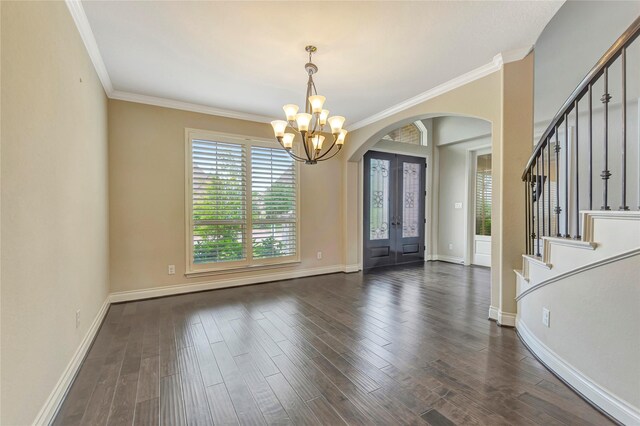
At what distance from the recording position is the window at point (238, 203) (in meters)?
4.17

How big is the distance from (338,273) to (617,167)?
435cm

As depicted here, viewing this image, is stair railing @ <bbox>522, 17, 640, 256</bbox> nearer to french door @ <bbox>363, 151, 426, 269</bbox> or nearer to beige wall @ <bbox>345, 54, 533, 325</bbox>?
beige wall @ <bbox>345, 54, 533, 325</bbox>

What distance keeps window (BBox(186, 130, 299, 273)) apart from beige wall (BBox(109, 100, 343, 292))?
0.16 m

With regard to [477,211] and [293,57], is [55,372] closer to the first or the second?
[293,57]

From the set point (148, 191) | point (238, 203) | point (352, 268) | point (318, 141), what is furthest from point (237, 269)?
point (318, 141)

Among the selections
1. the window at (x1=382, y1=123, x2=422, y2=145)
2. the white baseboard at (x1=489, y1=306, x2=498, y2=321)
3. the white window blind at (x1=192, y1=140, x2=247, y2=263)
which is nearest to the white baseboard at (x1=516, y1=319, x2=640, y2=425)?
the white baseboard at (x1=489, y1=306, x2=498, y2=321)

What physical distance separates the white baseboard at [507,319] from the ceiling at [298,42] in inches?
105

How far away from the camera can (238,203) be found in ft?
14.5

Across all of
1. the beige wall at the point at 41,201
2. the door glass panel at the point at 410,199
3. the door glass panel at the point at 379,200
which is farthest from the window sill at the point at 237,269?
the door glass panel at the point at 410,199

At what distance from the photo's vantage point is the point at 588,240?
6.07ft

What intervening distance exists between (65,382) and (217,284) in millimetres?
2463

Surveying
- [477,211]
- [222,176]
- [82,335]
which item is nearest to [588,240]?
[82,335]

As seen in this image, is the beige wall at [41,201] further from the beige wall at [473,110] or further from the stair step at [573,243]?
the beige wall at [473,110]

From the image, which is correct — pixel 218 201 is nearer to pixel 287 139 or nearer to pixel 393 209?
pixel 287 139
